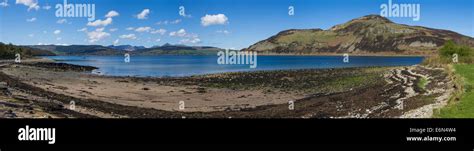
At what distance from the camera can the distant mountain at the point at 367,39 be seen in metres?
44.6

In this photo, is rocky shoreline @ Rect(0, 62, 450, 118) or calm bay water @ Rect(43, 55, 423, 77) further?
calm bay water @ Rect(43, 55, 423, 77)

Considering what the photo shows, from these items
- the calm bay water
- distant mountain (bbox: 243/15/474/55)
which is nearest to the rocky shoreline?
distant mountain (bbox: 243/15/474/55)

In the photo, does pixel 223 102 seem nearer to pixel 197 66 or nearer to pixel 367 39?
pixel 197 66

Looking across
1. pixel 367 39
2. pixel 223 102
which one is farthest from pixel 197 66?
pixel 223 102

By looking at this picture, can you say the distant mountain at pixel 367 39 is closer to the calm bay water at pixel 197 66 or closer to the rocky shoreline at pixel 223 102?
the rocky shoreline at pixel 223 102

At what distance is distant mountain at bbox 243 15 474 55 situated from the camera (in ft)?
146

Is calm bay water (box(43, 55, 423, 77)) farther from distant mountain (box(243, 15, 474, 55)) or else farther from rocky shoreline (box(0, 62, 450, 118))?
rocky shoreline (box(0, 62, 450, 118))

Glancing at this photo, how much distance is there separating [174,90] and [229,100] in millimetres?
8531

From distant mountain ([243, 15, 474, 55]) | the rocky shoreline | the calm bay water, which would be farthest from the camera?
the calm bay water

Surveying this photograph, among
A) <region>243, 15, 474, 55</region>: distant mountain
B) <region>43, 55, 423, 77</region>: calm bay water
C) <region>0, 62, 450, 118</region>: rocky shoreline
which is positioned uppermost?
<region>243, 15, 474, 55</region>: distant mountain

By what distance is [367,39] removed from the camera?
98125mm

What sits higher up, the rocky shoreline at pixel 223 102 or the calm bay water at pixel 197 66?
the calm bay water at pixel 197 66

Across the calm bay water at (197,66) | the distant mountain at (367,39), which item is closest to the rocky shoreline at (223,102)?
the distant mountain at (367,39)
